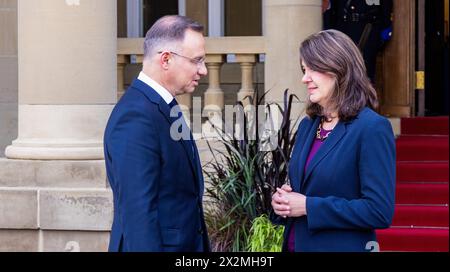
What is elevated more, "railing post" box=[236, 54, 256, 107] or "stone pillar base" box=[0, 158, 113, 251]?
"railing post" box=[236, 54, 256, 107]

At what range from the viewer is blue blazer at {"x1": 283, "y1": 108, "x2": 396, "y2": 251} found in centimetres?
430

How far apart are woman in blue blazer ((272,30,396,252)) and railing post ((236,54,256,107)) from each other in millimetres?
5206

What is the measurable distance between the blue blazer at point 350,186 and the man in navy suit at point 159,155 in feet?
1.56

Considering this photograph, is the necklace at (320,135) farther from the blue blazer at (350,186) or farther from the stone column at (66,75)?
the stone column at (66,75)

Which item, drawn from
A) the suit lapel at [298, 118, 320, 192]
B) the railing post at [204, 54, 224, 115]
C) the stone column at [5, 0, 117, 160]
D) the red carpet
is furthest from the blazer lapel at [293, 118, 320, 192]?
the railing post at [204, 54, 224, 115]

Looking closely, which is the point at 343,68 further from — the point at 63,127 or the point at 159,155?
the point at 63,127

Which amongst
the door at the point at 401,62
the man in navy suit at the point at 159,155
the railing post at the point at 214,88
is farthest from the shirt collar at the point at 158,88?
the door at the point at 401,62

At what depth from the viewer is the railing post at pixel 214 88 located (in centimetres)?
972

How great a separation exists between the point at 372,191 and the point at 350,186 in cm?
12

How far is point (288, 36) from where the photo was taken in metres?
9.41

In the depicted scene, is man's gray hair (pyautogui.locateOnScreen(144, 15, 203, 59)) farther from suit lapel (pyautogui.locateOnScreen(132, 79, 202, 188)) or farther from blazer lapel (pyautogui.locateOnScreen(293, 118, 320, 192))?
blazer lapel (pyautogui.locateOnScreen(293, 118, 320, 192))

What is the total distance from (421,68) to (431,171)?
2.09 meters

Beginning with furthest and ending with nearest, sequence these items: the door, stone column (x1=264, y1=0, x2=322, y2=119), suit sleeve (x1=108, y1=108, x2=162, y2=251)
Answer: the door, stone column (x1=264, y1=0, x2=322, y2=119), suit sleeve (x1=108, y1=108, x2=162, y2=251)
